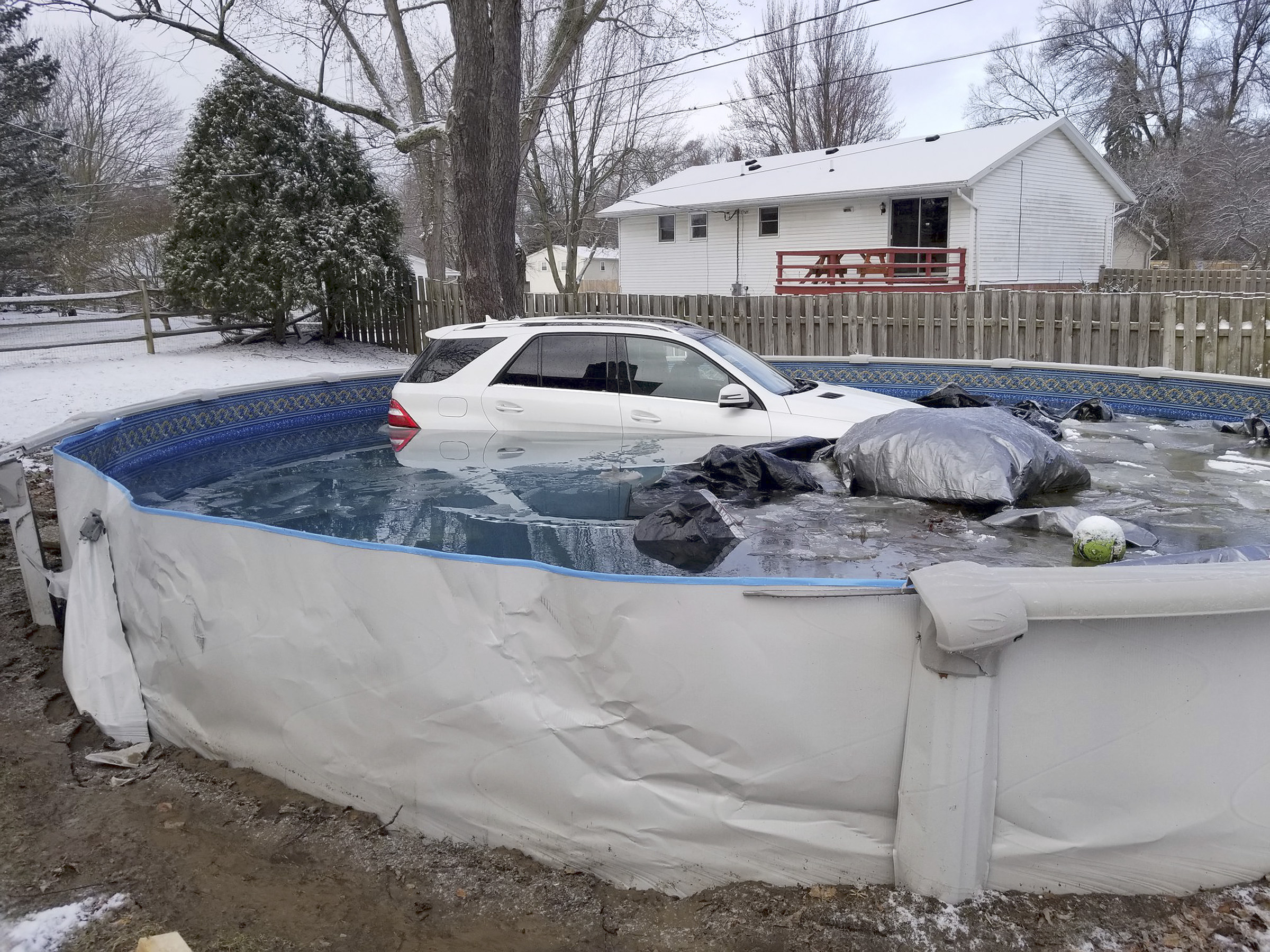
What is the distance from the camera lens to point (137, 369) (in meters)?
14.7

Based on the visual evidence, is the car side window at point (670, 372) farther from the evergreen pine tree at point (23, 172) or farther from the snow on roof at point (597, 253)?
the snow on roof at point (597, 253)

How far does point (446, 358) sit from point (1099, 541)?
4971 millimetres

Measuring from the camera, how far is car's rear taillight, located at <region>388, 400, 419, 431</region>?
25.1 feet

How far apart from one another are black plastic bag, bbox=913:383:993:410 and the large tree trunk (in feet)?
21.6

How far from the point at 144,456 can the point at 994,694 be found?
7.33 metres

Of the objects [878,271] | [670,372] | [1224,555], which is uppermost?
[878,271]

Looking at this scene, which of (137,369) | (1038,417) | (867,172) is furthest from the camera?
(867,172)

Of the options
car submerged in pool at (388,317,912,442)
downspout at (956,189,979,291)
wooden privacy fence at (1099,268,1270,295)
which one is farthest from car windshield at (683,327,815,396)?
downspout at (956,189,979,291)

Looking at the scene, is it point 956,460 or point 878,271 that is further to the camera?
point 878,271

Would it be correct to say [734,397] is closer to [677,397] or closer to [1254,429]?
[677,397]

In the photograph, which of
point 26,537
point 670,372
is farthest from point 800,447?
point 26,537

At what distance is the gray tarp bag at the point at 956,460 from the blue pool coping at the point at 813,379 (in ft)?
12.1

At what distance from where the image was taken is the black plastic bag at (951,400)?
845 cm

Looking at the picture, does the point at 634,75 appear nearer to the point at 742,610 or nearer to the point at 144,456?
the point at 144,456
